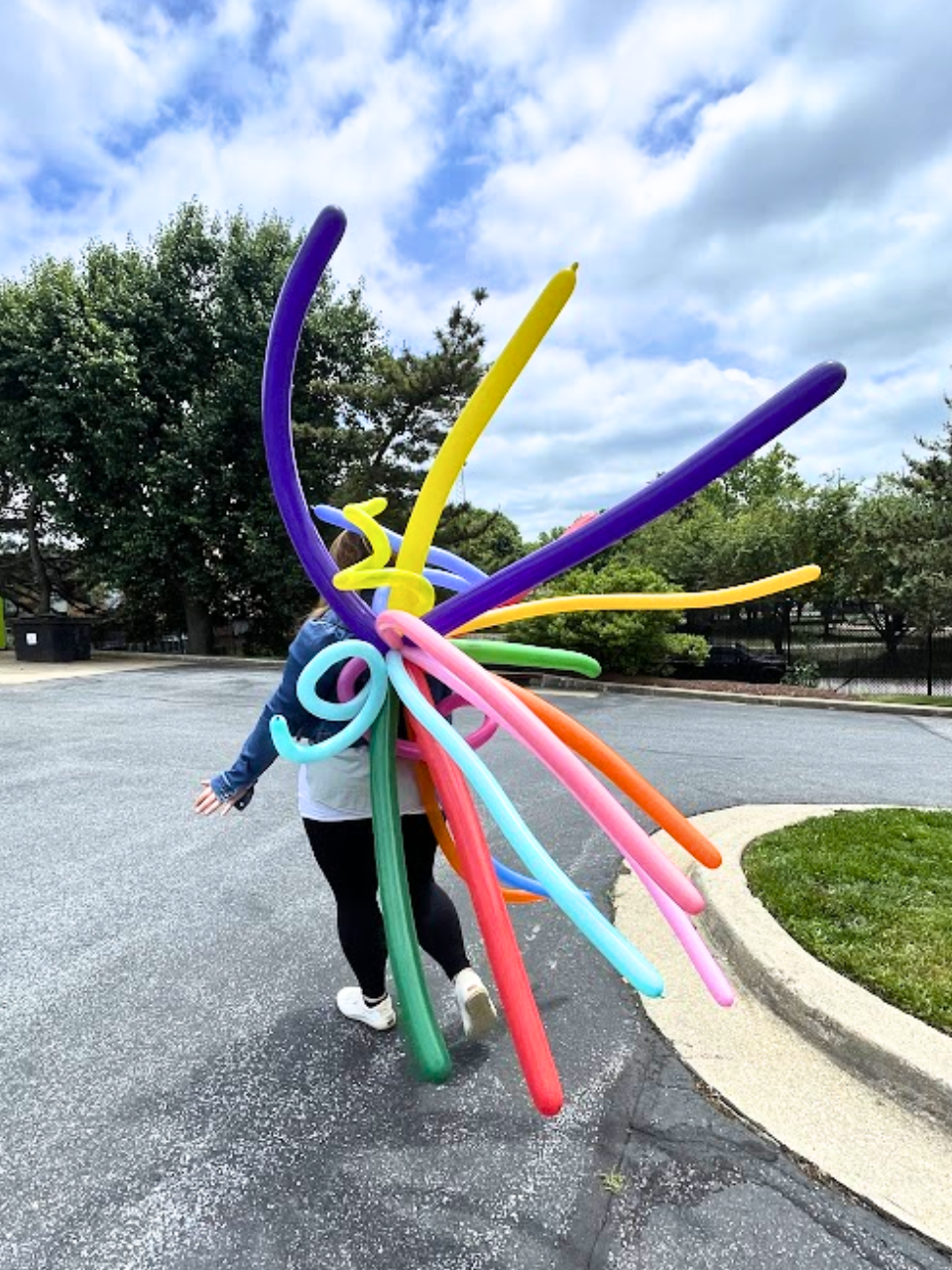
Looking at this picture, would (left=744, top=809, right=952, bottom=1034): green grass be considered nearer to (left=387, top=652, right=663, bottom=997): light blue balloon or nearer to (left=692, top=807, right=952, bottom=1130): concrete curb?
(left=692, top=807, right=952, bottom=1130): concrete curb

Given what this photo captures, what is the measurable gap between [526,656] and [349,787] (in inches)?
26.2

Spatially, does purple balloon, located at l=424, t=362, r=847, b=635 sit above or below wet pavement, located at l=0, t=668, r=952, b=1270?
above

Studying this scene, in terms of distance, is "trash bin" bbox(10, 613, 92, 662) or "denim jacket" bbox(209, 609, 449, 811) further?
"trash bin" bbox(10, 613, 92, 662)

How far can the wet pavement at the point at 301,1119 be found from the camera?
6.06 feet

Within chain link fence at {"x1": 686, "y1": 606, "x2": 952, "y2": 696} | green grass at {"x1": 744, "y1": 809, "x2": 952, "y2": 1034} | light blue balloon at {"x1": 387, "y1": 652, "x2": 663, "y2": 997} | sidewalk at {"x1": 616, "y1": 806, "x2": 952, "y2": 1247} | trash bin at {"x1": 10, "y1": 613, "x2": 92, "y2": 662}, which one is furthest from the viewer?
trash bin at {"x1": 10, "y1": 613, "x2": 92, "y2": 662}

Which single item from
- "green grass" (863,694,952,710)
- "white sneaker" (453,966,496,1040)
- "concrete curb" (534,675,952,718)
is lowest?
"green grass" (863,694,952,710)

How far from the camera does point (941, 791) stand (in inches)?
256

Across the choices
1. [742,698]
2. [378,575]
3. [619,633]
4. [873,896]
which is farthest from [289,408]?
[619,633]

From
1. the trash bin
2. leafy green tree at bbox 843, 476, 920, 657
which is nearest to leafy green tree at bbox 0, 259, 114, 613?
the trash bin

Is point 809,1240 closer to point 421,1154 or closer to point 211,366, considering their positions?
point 421,1154

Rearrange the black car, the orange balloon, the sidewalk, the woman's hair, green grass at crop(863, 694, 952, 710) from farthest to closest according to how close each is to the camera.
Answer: the black car, green grass at crop(863, 694, 952, 710), the woman's hair, the sidewalk, the orange balloon

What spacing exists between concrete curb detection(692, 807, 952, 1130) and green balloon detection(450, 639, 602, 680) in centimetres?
144

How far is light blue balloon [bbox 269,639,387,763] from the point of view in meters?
2.05

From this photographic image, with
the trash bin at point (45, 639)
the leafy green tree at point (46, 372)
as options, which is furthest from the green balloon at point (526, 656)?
the trash bin at point (45, 639)
